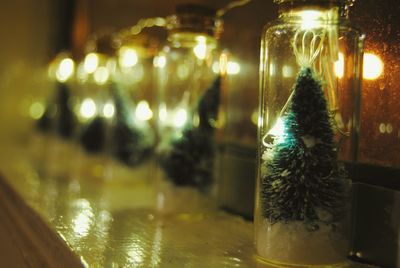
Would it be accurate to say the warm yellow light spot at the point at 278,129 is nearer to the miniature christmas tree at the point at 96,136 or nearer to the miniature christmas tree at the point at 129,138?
the miniature christmas tree at the point at 129,138

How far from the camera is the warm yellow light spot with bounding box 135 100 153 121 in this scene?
1.17 m

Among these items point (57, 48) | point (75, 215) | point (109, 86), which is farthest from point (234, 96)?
point (57, 48)

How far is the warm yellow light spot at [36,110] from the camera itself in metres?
2.20

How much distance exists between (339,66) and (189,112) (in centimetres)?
30

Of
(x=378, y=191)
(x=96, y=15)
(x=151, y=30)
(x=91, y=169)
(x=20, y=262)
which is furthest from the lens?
(x=96, y=15)

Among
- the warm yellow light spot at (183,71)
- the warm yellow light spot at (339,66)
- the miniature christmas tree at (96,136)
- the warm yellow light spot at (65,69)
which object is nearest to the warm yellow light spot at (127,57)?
the miniature christmas tree at (96,136)

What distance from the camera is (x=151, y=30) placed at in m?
1.18

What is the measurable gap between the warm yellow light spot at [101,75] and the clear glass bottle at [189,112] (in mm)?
459

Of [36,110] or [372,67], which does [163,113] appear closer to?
[372,67]

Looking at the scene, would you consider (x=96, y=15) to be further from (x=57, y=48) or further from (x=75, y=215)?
(x=75, y=215)

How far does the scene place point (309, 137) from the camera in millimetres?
534

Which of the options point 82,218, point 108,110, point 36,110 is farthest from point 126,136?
point 36,110

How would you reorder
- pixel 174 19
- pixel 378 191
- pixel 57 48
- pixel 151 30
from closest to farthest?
pixel 378 191 → pixel 174 19 → pixel 151 30 → pixel 57 48

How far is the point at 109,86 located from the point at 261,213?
75 cm
